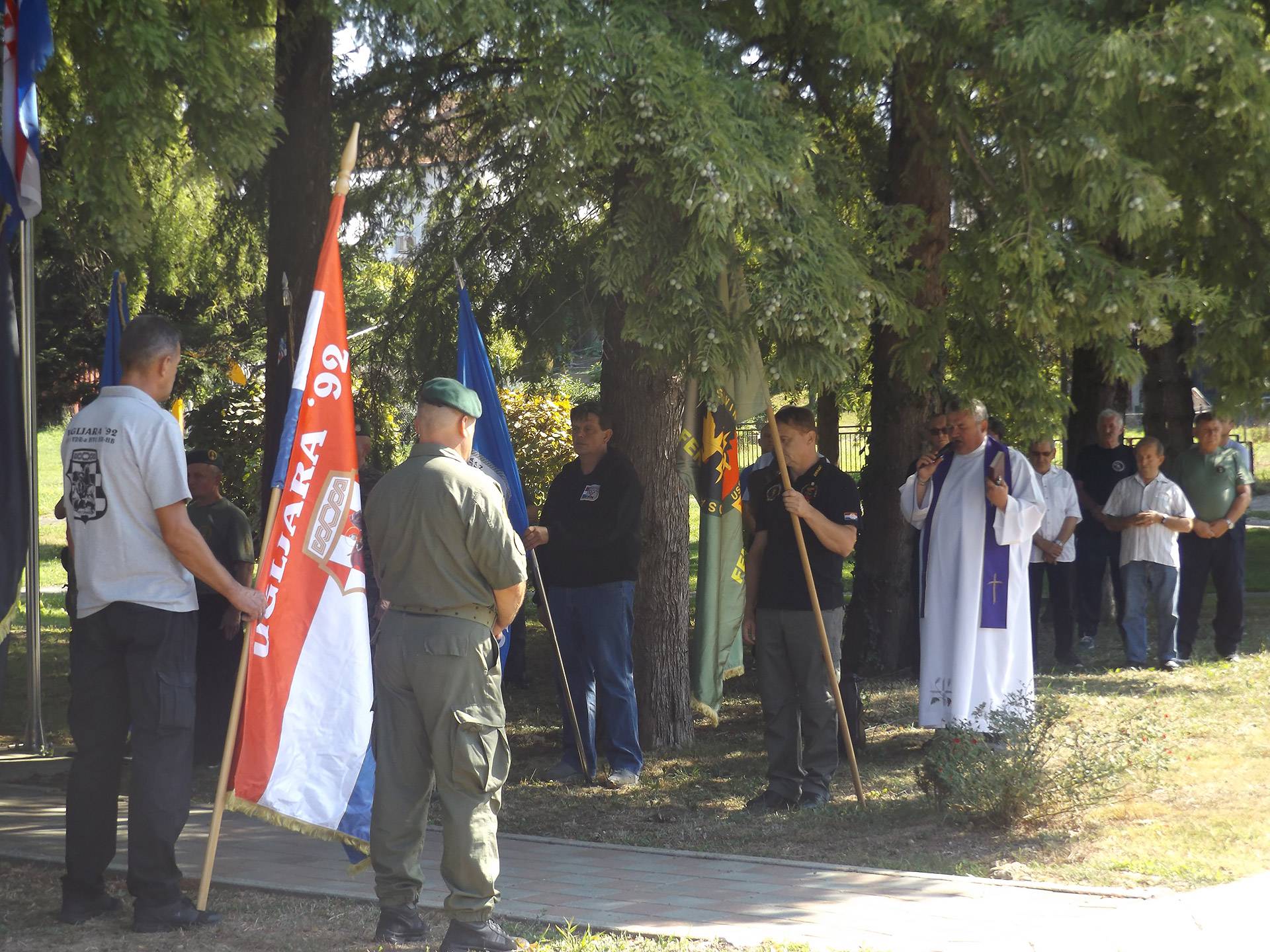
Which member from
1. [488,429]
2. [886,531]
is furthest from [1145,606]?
[488,429]

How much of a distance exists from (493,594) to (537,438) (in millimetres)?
14304

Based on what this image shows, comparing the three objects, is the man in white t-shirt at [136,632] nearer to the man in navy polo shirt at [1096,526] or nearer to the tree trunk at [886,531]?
the tree trunk at [886,531]

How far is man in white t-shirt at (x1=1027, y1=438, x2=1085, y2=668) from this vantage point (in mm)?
11344

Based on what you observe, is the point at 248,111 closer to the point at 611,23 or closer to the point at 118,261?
the point at 611,23

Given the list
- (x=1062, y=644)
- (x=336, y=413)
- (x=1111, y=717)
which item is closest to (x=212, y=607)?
(x=336, y=413)

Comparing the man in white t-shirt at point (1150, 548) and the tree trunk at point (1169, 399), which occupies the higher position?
the tree trunk at point (1169, 399)

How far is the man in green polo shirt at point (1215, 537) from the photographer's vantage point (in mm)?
11586

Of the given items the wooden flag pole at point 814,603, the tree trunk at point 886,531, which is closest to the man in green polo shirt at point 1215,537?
the tree trunk at point 886,531

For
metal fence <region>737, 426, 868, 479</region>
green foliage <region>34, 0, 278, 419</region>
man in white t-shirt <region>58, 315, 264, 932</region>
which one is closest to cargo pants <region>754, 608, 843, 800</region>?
man in white t-shirt <region>58, 315, 264, 932</region>

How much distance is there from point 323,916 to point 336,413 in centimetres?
200

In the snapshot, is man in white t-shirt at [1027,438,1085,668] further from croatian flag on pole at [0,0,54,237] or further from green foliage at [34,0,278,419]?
croatian flag on pole at [0,0,54,237]

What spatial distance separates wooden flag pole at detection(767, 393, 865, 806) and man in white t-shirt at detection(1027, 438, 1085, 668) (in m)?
4.30

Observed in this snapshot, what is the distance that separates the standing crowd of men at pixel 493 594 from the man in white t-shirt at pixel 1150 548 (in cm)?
2

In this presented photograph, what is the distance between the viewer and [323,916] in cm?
534
